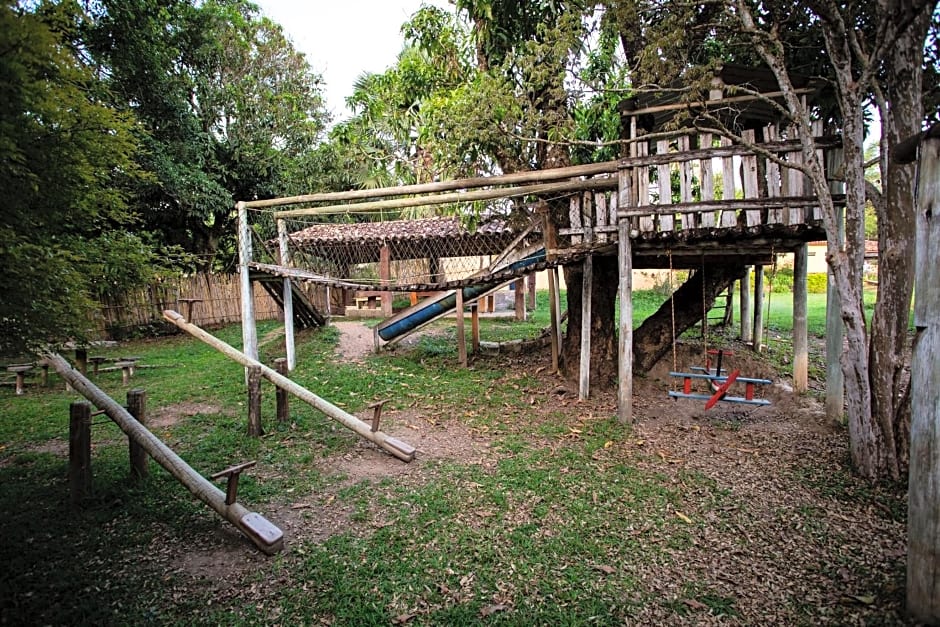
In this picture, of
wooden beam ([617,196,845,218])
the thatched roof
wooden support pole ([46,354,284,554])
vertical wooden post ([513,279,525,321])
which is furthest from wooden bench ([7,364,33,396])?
vertical wooden post ([513,279,525,321])

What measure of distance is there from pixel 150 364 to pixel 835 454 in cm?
1163

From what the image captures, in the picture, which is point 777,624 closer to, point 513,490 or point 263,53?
point 513,490

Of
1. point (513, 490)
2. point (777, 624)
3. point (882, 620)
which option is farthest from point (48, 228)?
point (882, 620)

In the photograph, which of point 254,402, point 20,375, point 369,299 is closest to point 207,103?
point 369,299

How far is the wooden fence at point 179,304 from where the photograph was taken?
42.3 feet

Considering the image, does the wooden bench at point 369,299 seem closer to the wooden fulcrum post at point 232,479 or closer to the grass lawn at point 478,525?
the grass lawn at point 478,525

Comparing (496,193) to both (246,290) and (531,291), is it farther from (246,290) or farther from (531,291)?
(531,291)

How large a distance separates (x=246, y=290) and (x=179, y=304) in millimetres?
5681

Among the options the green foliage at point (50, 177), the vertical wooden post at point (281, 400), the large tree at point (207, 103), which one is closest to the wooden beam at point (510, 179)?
the vertical wooden post at point (281, 400)

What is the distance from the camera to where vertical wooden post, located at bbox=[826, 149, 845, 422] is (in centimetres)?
506

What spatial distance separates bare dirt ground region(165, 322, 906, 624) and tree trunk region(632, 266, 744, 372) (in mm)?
1100

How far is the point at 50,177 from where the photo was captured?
110 inches

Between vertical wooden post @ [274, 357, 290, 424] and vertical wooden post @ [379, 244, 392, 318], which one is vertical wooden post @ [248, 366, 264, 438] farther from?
vertical wooden post @ [379, 244, 392, 318]

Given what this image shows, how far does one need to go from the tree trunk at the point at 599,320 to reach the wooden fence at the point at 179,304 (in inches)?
382
